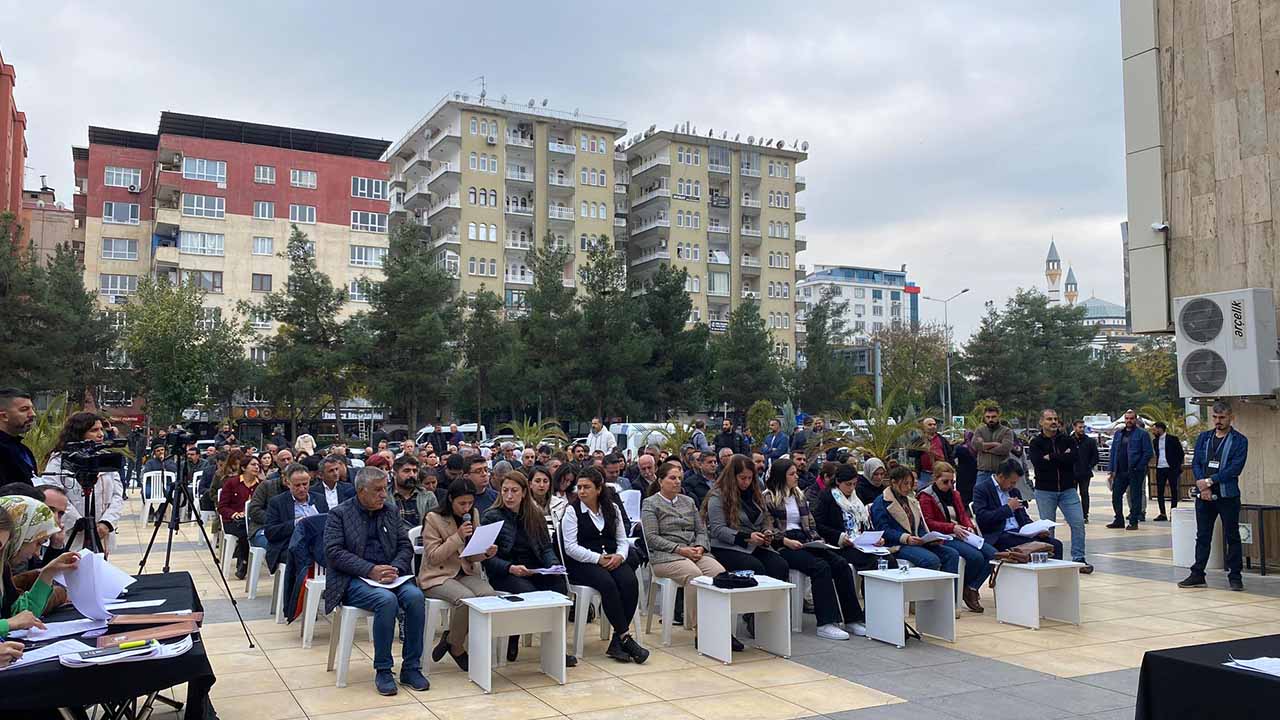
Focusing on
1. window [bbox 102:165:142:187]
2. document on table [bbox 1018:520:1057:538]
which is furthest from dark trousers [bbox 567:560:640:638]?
window [bbox 102:165:142:187]

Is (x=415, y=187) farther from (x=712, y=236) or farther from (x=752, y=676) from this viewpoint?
(x=752, y=676)

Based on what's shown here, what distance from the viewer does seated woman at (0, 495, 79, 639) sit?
421 centimetres

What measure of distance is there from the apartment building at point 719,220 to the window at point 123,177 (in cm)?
3247

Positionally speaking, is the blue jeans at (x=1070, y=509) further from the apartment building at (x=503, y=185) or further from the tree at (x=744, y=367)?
the apartment building at (x=503, y=185)

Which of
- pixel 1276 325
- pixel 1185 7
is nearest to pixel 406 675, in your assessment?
pixel 1276 325

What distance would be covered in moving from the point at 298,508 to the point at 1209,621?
27.2ft

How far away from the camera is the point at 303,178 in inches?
2336

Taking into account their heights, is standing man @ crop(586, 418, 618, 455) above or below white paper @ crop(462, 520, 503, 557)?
above

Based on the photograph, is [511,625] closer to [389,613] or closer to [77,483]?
[389,613]

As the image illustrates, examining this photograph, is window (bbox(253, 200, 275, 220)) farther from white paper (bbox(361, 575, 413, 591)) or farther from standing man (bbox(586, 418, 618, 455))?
white paper (bbox(361, 575, 413, 591))

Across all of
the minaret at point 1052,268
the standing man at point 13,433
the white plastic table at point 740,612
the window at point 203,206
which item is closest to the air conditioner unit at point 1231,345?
the white plastic table at point 740,612

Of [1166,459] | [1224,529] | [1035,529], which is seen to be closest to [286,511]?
[1035,529]

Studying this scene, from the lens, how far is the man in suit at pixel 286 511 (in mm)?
8742

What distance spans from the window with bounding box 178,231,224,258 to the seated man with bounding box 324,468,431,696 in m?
54.8
